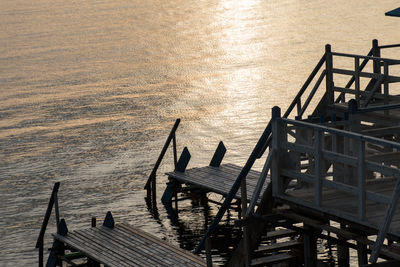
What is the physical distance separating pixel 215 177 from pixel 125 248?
8049mm

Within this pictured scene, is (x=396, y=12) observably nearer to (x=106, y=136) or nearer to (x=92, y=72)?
(x=106, y=136)

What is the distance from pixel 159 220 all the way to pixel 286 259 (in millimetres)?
12259

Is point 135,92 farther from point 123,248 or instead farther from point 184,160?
point 123,248

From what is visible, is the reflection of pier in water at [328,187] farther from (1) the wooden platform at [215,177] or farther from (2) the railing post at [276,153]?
(1) the wooden platform at [215,177]

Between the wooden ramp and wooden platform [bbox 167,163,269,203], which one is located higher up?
wooden platform [bbox 167,163,269,203]

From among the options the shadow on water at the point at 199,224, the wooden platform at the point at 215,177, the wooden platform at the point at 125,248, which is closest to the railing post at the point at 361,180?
the wooden platform at the point at 125,248

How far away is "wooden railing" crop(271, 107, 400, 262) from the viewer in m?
15.7

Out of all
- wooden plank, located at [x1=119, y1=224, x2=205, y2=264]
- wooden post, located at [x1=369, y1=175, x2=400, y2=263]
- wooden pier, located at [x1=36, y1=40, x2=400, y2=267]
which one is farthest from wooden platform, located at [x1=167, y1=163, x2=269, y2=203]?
wooden post, located at [x1=369, y1=175, x2=400, y2=263]

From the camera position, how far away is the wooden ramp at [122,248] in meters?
24.4

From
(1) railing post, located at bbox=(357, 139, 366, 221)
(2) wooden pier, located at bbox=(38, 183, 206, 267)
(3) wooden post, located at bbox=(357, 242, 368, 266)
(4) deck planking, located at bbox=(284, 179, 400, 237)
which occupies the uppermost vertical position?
(1) railing post, located at bbox=(357, 139, 366, 221)

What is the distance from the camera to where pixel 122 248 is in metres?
25.8

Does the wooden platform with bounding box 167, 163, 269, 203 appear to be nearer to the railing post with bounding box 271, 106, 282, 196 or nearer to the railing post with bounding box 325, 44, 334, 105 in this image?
the railing post with bounding box 325, 44, 334, 105

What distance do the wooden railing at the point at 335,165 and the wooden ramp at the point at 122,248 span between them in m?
5.98

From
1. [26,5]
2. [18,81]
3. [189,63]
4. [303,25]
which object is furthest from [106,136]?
[26,5]
